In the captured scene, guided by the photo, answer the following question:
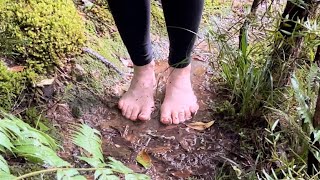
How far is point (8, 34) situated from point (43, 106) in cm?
28

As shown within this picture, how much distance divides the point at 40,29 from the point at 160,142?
0.57m

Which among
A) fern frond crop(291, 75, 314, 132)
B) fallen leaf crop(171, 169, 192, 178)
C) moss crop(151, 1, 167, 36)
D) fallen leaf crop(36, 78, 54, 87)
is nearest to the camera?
fern frond crop(291, 75, 314, 132)

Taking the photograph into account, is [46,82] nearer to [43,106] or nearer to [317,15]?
[43,106]

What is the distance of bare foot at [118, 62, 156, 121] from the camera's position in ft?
6.22

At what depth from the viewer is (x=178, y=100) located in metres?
1.92

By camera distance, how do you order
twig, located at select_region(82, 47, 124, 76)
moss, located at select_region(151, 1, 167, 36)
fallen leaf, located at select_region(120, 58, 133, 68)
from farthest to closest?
moss, located at select_region(151, 1, 167, 36) < fallen leaf, located at select_region(120, 58, 133, 68) < twig, located at select_region(82, 47, 124, 76)

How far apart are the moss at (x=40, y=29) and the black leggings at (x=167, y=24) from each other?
0.28 meters

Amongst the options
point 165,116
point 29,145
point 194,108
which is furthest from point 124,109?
point 29,145

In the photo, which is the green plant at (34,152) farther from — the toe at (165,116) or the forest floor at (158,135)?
the toe at (165,116)

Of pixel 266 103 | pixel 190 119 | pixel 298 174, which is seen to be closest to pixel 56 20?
pixel 190 119

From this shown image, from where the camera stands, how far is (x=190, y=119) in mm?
1923

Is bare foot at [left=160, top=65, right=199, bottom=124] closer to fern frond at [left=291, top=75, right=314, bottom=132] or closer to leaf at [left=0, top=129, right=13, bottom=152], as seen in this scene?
fern frond at [left=291, top=75, right=314, bottom=132]

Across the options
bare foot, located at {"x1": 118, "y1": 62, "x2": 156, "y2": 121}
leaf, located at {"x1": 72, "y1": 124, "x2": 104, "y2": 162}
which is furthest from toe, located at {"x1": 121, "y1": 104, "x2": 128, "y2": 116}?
leaf, located at {"x1": 72, "y1": 124, "x2": 104, "y2": 162}

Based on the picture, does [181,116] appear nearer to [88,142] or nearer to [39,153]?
[88,142]
